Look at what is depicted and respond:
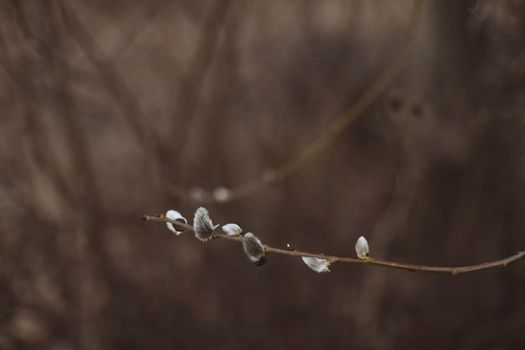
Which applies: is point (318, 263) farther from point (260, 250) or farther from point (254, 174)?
point (254, 174)

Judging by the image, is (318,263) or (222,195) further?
(222,195)

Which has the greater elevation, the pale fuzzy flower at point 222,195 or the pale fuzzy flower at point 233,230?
the pale fuzzy flower at point 222,195

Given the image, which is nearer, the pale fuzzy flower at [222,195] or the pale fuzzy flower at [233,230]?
the pale fuzzy flower at [233,230]

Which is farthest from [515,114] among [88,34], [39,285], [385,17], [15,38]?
[39,285]

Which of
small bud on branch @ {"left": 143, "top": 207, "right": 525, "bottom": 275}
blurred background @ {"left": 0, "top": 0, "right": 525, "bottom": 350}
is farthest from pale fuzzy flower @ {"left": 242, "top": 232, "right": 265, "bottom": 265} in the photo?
blurred background @ {"left": 0, "top": 0, "right": 525, "bottom": 350}

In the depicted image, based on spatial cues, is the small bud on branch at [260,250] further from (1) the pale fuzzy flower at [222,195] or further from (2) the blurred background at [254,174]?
(2) the blurred background at [254,174]

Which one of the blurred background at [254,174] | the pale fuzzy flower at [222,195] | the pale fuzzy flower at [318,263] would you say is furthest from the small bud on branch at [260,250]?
the blurred background at [254,174]

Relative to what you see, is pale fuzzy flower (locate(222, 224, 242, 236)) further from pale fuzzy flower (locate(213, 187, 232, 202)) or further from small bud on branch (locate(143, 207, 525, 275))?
pale fuzzy flower (locate(213, 187, 232, 202))

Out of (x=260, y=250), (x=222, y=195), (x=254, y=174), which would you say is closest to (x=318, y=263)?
(x=260, y=250)
